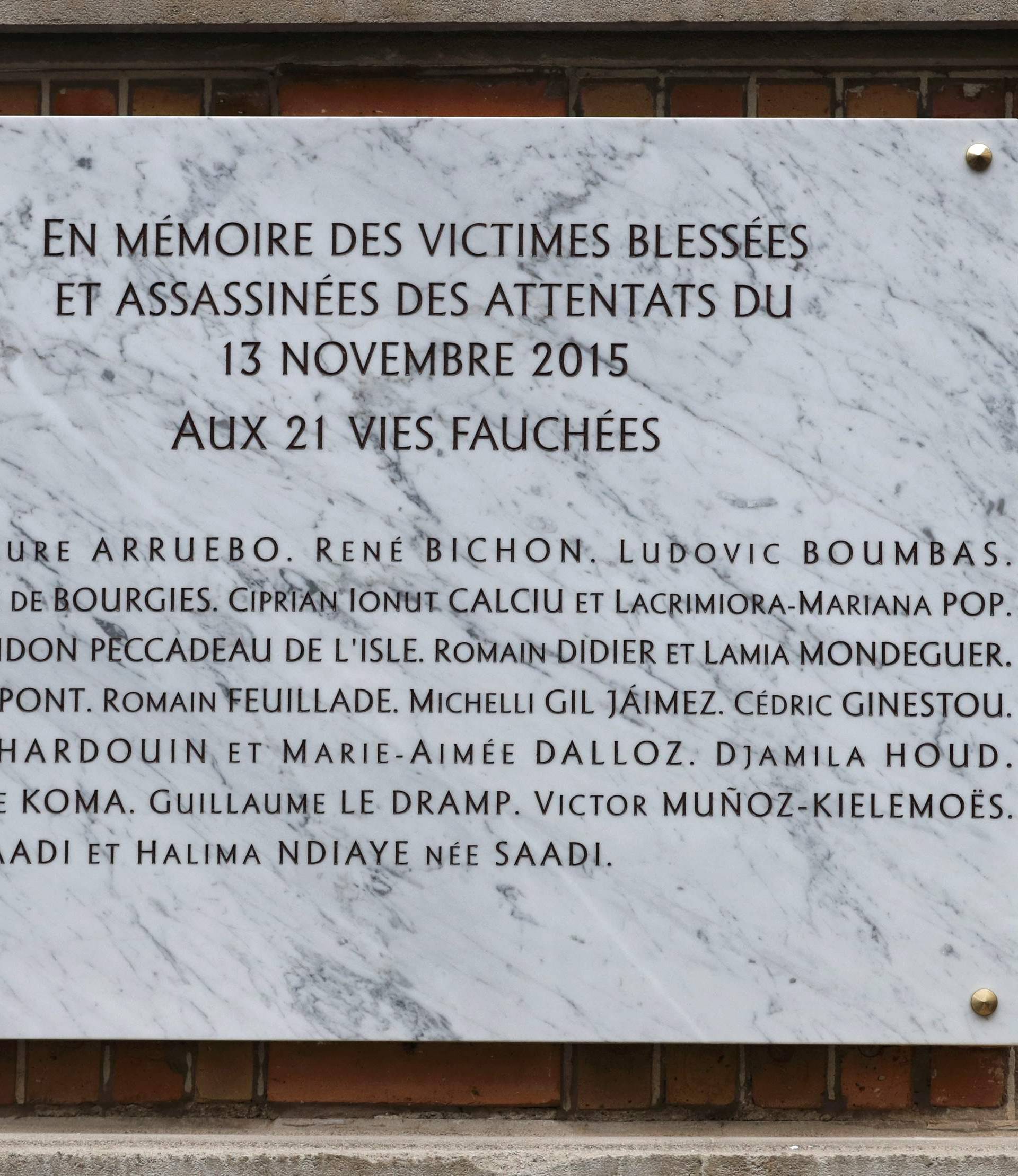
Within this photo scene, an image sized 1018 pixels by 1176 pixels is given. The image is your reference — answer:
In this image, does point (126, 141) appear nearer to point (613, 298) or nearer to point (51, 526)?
point (51, 526)

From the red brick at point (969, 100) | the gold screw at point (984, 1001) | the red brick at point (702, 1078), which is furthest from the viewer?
the red brick at point (969, 100)

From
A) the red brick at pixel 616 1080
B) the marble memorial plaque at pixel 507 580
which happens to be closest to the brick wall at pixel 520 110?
the red brick at pixel 616 1080

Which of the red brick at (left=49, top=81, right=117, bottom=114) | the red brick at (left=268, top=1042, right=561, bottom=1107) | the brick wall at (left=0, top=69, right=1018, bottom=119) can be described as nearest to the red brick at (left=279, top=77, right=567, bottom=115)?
the brick wall at (left=0, top=69, right=1018, bottom=119)

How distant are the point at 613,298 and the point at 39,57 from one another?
138 centimetres

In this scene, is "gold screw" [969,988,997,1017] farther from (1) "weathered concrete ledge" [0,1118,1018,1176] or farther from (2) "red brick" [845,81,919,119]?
(2) "red brick" [845,81,919,119]

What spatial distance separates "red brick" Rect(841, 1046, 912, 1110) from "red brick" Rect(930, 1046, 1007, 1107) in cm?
6

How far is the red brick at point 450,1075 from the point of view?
2879mm

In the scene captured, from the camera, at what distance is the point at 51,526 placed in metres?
2.85

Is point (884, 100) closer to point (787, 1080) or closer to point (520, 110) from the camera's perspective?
point (520, 110)

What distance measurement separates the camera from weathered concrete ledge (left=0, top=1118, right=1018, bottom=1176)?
278 cm

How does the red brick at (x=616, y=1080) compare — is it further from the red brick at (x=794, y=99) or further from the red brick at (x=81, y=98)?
the red brick at (x=81, y=98)

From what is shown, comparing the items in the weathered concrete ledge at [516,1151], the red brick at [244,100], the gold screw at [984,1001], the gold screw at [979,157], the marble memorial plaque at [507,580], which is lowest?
the weathered concrete ledge at [516,1151]

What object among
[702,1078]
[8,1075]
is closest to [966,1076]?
[702,1078]

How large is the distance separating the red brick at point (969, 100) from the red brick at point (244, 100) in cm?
144
